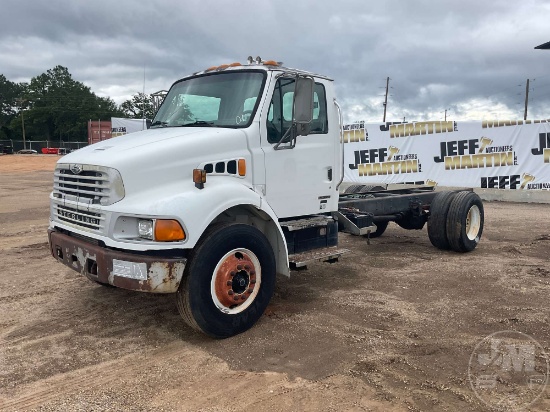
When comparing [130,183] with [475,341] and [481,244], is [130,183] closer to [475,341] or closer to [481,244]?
[475,341]

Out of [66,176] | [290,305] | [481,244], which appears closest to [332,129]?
[290,305]

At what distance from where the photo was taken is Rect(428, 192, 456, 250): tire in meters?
8.17

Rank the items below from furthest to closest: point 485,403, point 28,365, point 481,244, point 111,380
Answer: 1. point 481,244
2. point 28,365
3. point 111,380
4. point 485,403

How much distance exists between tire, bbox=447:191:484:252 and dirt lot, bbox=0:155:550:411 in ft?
1.75

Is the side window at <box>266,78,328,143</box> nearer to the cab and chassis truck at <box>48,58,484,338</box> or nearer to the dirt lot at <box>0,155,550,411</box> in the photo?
the cab and chassis truck at <box>48,58,484,338</box>

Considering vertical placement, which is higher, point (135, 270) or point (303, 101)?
point (303, 101)

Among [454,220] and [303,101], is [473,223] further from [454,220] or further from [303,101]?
[303,101]

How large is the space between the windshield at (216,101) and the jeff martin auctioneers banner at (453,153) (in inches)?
399

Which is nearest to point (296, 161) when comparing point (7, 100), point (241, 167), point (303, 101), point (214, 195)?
point (303, 101)

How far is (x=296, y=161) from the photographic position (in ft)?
18.0

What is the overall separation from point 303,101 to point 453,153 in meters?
13.3

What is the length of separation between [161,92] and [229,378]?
3833 millimetres

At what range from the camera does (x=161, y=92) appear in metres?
6.21

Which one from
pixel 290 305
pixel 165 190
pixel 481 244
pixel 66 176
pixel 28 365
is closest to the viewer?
pixel 28 365
